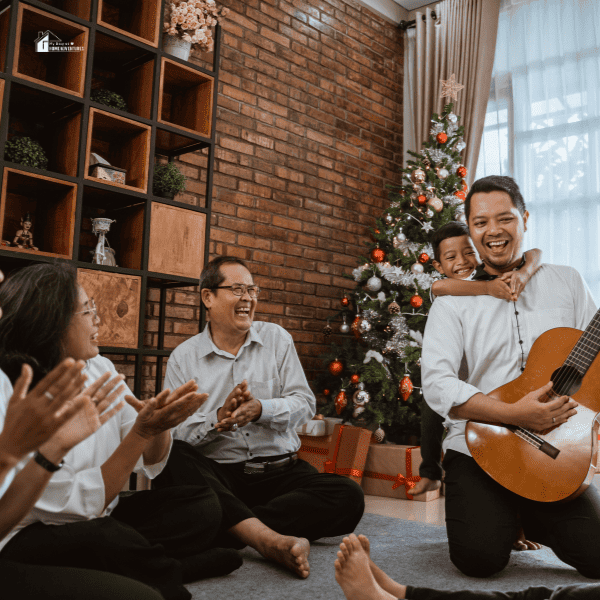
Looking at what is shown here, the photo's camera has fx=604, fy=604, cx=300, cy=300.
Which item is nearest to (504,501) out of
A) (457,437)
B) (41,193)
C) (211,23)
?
(457,437)

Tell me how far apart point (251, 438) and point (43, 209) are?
150 cm

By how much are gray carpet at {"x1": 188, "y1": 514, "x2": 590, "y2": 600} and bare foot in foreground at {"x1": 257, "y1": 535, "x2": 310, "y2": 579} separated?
Answer: 0.09 ft

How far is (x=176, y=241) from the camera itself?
116 inches

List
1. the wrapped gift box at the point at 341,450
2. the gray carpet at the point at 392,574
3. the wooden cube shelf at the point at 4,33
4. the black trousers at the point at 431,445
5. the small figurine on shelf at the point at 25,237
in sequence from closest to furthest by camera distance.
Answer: the gray carpet at the point at 392,574, the black trousers at the point at 431,445, the wooden cube shelf at the point at 4,33, the small figurine on shelf at the point at 25,237, the wrapped gift box at the point at 341,450

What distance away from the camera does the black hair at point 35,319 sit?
126 centimetres

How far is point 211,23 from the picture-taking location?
3.11 meters

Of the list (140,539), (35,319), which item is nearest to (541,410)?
(140,539)

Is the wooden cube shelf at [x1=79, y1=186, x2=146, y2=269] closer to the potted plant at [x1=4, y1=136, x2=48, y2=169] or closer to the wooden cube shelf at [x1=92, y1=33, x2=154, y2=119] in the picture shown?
the potted plant at [x1=4, y1=136, x2=48, y2=169]

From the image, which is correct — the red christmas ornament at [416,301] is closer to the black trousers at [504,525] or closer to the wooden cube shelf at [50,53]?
the black trousers at [504,525]

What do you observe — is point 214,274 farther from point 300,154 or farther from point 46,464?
point 300,154

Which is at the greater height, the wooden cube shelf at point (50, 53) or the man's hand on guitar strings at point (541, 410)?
the wooden cube shelf at point (50, 53)

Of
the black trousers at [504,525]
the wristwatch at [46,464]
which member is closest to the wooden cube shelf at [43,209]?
the wristwatch at [46,464]

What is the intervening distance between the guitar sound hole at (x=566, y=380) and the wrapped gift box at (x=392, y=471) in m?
1.61

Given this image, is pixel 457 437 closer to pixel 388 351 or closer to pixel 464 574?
pixel 464 574
